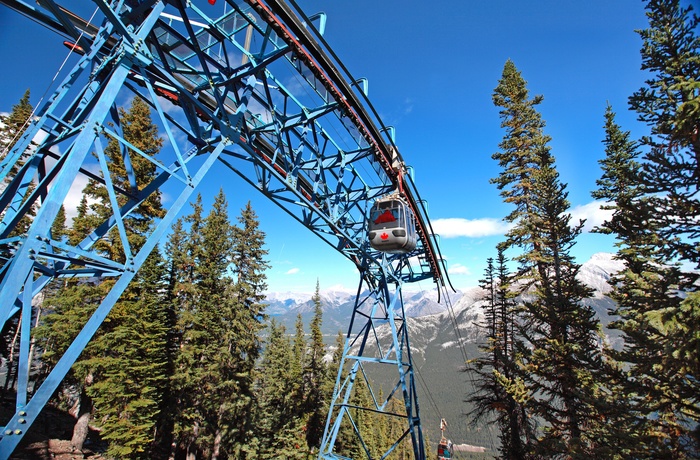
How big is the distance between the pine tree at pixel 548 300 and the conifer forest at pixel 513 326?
8 centimetres

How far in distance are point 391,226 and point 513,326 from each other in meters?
12.5

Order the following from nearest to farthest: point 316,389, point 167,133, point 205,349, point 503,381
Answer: point 167,133
point 503,381
point 205,349
point 316,389

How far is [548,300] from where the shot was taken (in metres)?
11.3

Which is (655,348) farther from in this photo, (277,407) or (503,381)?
(277,407)

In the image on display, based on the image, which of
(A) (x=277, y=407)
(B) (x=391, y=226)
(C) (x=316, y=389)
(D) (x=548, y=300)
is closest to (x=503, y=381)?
(D) (x=548, y=300)

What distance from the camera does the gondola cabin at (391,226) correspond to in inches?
371

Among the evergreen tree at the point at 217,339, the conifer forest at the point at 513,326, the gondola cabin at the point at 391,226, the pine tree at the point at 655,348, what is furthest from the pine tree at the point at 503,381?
the evergreen tree at the point at 217,339

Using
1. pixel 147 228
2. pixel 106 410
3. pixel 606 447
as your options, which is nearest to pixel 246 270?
pixel 147 228

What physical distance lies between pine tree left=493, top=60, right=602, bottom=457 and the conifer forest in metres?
0.08

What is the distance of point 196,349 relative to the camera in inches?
776

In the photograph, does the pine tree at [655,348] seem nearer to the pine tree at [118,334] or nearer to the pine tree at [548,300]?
the pine tree at [548,300]

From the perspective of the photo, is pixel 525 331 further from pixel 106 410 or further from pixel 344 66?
pixel 106 410

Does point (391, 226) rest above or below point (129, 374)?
above

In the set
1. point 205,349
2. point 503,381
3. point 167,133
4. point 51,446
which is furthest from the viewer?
point 205,349
